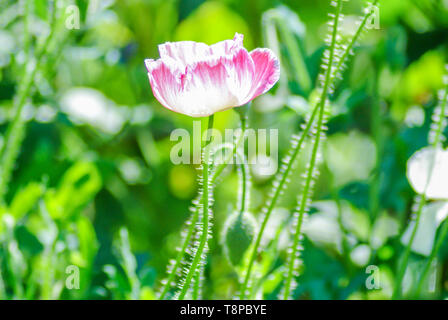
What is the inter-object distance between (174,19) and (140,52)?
0.09m

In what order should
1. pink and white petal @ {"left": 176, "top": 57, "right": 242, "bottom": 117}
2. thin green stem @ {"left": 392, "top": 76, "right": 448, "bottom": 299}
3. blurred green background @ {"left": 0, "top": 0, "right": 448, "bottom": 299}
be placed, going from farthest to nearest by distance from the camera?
blurred green background @ {"left": 0, "top": 0, "right": 448, "bottom": 299} → thin green stem @ {"left": 392, "top": 76, "right": 448, "bottom": 299} → pink and white petal @ {"left": 176, "top": 57, "right": 242, "bottom": 117}

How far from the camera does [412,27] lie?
3.26ft

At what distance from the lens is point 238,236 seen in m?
0.62

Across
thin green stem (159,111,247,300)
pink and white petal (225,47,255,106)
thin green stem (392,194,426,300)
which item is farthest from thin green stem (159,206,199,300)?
thin green stem (392,194,426,300)

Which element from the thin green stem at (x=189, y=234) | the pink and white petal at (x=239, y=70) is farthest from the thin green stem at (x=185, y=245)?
the pink and white petal at (x=239, y=70)

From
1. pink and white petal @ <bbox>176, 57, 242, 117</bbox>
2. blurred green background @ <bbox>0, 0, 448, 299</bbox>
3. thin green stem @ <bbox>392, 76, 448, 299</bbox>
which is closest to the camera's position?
pink and white petal @ <bbox>176, 57, 242, 117</bbox>

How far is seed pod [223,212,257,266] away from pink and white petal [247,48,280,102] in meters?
0.16

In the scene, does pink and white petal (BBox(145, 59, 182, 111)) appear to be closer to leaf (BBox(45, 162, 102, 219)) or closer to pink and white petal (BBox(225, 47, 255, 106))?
pink and white petal (BBox(225, 47, 255, 106))

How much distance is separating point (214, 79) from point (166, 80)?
0.04m

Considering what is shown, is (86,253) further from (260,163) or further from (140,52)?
(140,52)

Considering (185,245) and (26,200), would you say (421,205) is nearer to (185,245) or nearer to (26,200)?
(185,245)

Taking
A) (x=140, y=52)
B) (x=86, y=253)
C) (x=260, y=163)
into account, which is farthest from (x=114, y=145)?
(x=86, y=253)

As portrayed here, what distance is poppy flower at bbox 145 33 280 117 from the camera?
0.49 m
